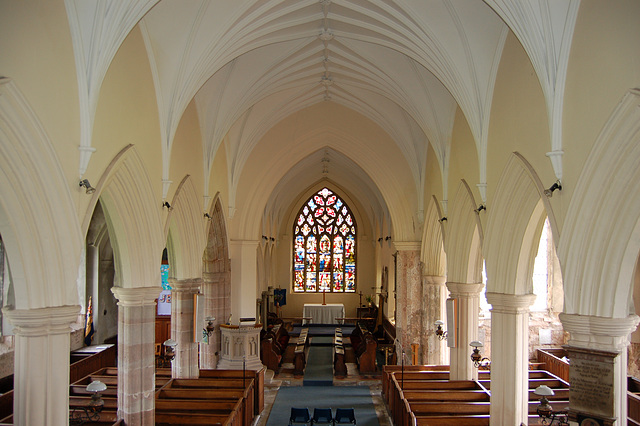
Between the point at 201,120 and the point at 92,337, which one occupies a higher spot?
the point at 201,120

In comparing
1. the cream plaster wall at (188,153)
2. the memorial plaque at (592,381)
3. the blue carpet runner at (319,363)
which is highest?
the cream plaster wall at (188,153)

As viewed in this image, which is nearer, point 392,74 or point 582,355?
point 582,355

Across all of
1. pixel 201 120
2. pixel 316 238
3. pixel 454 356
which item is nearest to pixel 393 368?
pixel 454 356

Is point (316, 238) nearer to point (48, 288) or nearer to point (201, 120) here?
point (201, 120)

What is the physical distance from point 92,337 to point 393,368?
842cm

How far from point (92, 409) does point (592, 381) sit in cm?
653

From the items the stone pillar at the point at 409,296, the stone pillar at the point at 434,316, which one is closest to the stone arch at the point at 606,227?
the stone pillar at the point at 434,316

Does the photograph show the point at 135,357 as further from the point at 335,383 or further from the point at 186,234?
the point at 335,383

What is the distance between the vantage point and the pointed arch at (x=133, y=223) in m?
8.17

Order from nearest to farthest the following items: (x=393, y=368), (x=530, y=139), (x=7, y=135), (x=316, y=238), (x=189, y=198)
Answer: (x=7, y=135), (x=530, y=139), (x=189, y=198), (x=393, y=368), (x=316, y=238)

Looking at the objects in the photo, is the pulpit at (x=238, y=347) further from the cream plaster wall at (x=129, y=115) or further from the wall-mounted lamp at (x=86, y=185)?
the wall-mounted lamp at (x=86, y=185)

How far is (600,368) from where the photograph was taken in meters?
5.97

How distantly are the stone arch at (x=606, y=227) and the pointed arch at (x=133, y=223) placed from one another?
18.6ft

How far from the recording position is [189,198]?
11.5 m
